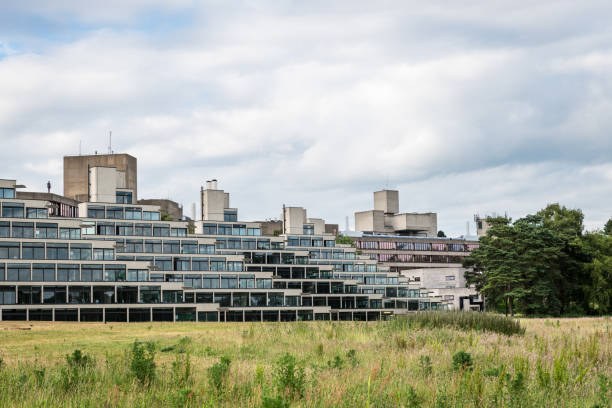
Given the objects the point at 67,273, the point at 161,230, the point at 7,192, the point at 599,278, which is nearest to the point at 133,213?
the point at 161,230

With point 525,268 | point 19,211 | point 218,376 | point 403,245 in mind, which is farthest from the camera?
point 403,245

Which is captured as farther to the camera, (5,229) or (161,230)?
(161,230)

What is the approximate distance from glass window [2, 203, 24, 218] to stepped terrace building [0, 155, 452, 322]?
128mm

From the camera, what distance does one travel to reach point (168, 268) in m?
113

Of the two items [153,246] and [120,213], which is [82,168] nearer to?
[120,213]

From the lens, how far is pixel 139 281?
10069 centimetres

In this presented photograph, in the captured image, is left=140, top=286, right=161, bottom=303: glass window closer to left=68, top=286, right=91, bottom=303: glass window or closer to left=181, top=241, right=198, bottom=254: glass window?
left=68, top=286, right=91, bottom=303: glass window

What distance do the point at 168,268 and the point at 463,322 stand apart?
8082 centimetres

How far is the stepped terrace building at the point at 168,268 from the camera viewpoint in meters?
94.7

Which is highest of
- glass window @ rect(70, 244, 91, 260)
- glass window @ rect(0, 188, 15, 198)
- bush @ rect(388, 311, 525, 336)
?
glass window @ rect(0, 188, 15, 198)

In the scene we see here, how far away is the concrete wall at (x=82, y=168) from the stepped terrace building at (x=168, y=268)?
1441cm

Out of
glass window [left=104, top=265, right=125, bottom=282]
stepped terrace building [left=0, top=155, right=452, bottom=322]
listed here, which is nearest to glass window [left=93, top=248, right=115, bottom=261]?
stepped terrace building [left=0, top=155, right=452, bottom=322]

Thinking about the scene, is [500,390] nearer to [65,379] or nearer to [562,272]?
[65,379]

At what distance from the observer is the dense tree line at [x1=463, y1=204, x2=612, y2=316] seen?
4107 inches
